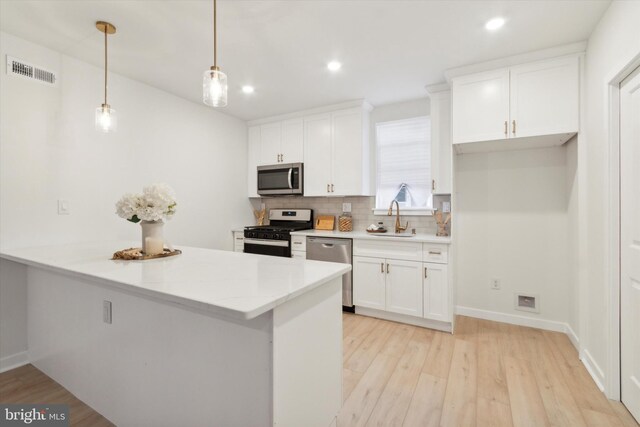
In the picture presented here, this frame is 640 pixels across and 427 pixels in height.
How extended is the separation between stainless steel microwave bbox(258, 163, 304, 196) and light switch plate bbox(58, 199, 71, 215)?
2.22 m

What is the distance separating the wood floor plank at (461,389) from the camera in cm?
169

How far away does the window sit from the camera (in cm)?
352

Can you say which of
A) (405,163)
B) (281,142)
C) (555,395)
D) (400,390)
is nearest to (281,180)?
(281,142)

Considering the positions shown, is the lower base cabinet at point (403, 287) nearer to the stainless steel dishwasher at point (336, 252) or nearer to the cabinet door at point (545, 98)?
the stainless steel dishwasher at point (336, 252)

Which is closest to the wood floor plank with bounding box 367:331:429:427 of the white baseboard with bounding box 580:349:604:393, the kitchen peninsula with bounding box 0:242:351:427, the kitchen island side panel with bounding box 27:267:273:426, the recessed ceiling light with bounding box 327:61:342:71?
the kitchen peninsula with bounding box 0:242:351:427

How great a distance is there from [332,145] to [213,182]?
1.64m

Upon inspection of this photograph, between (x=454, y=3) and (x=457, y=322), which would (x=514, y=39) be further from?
(x=457, y=322)

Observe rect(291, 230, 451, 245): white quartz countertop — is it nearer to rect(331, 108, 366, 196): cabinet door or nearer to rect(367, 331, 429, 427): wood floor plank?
rect(331, 108, 366, 196): cabinet door

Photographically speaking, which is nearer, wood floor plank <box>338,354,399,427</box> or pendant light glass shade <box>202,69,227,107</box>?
pendant light glass shade <box>202,69,227,107</box>

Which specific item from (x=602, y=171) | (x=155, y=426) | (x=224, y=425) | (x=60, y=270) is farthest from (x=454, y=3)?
(x=155, y=426)

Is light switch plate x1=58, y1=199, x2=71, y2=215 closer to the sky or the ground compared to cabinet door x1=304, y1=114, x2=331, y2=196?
closer to the ground

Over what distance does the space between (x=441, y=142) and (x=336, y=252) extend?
1.67 meters

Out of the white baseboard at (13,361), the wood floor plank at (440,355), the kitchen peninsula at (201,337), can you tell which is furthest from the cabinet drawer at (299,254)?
the white baseboard at (13,361)

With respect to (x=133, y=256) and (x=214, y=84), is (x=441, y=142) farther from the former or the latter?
(x=133, y=256)
